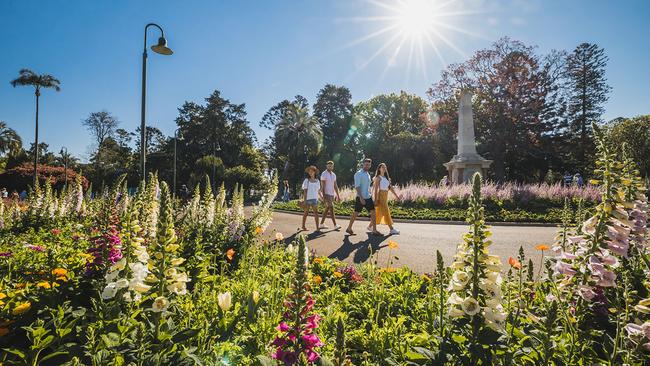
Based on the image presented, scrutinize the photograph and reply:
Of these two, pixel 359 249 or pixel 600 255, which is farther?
pixel 359 249

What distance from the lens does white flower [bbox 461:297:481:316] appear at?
1.67m

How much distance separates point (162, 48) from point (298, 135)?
38432mm

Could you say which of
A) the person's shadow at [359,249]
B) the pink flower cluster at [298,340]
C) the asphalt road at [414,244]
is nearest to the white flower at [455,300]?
the pink flower cluster at [298,340]

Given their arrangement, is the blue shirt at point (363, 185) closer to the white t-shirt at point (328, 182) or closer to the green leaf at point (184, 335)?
the white t-shirt at point (328, 182)

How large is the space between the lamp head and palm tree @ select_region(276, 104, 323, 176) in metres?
36.5

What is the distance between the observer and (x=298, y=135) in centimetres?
4875

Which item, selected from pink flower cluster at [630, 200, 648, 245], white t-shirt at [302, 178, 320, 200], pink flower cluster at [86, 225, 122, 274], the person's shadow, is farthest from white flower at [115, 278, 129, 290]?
white t-shirt at [302, 178, 320, 200]

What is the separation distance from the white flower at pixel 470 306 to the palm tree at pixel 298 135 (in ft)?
150

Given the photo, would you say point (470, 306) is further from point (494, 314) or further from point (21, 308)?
point (21, 308)

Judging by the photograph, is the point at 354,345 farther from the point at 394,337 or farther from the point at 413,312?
the point at 413,312

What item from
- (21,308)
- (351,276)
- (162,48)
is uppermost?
(162,48)

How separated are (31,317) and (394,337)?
2669 mm

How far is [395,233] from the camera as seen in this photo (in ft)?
32.9

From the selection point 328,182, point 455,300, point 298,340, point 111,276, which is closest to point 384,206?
point 328,182
